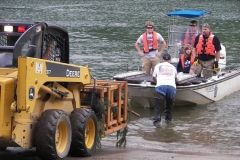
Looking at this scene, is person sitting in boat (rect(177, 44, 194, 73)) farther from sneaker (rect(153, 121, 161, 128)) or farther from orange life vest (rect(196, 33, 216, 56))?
sneaker (rect(153, 121, 161, 128))

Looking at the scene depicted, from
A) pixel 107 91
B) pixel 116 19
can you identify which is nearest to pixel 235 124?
pixel 107 91

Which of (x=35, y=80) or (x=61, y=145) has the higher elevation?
(x=35, y=80)

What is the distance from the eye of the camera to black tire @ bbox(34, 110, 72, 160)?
25.8 ft

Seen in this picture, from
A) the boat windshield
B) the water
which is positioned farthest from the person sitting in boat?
the boat windshield

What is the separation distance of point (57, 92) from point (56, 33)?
0.93 m

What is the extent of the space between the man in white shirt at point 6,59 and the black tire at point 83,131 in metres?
1.19

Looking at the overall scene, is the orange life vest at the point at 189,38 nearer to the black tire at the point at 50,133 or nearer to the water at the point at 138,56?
the water at the point at 138,56

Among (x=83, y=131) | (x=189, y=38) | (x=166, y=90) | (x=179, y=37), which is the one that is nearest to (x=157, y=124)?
(x=166, y=90)

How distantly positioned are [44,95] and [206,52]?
9530mm

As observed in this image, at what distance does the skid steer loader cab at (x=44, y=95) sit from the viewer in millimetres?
7469

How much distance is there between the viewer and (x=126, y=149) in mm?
10977

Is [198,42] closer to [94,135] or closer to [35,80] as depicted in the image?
[94,135]

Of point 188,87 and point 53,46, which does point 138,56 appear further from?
point 53,46

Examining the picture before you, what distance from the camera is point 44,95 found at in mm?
8242
